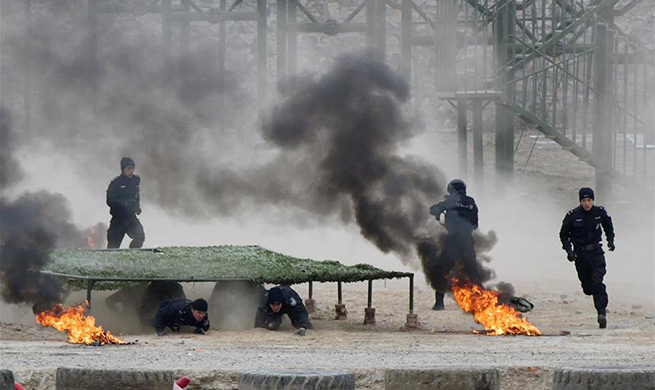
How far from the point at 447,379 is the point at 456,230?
9.04 meters

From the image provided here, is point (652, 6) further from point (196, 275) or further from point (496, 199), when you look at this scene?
point (196, 275)

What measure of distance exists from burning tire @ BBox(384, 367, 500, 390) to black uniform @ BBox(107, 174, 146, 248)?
36.1ft

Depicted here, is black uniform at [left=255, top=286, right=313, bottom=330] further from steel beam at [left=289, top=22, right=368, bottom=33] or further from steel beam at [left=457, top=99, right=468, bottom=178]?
steel beam at [left=289, top=22, right=368, bottom=33]

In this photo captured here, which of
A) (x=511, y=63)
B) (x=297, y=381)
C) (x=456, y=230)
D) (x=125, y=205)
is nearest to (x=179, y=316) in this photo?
(x=456, y=230)

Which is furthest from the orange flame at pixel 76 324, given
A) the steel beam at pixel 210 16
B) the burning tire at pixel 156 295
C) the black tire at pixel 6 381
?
the steel beam at pixel 210 16

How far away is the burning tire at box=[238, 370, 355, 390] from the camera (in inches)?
482

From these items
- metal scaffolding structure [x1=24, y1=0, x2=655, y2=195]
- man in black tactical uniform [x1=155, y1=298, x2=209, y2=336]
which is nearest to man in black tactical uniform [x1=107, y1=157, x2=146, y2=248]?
man in black tactical uniform [x1=155, y1=298, x2=209, y2=336]

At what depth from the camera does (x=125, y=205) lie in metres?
24.0

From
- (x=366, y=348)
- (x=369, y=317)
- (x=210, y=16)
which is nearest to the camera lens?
(x=366, y=348)

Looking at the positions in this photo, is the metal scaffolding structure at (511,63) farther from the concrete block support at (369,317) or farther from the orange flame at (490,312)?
the concrete block support at (369,317)

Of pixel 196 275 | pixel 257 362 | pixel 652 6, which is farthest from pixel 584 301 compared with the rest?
pixel 652 6

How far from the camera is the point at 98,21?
115 ft

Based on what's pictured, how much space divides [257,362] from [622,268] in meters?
14.2

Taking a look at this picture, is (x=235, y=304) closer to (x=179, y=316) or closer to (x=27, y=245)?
(x=179, y=316)
